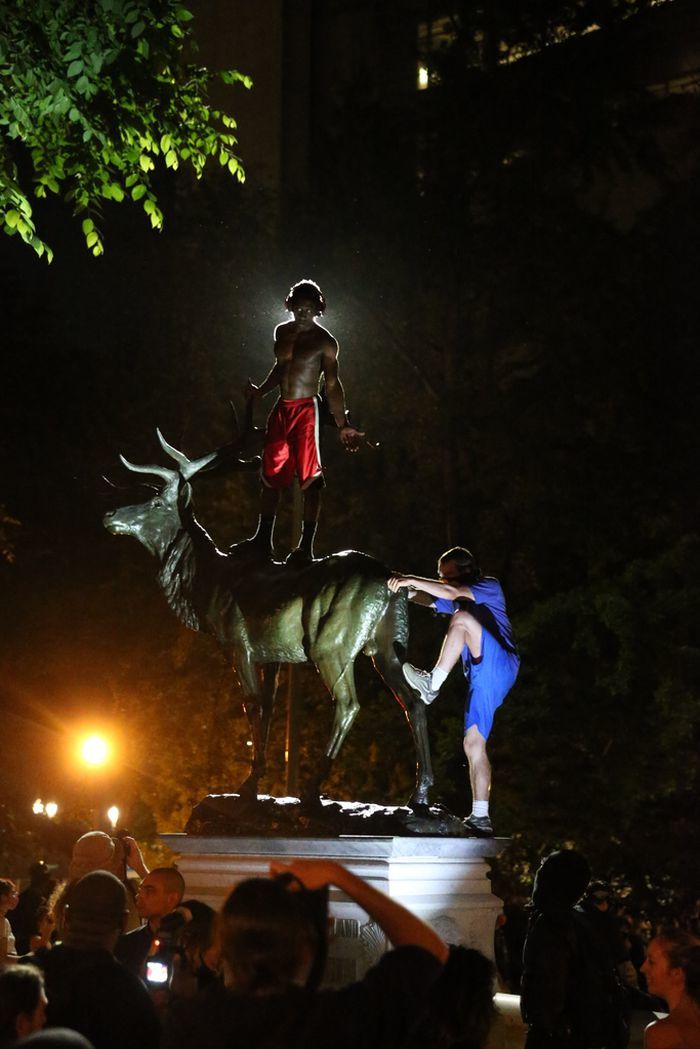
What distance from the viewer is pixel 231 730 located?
81.5 ft

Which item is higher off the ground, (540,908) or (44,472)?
(44,472)

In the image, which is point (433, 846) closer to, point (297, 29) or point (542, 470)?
point (542, 470)

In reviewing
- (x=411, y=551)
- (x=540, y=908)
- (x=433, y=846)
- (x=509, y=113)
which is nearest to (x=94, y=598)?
(x=411, y=551)

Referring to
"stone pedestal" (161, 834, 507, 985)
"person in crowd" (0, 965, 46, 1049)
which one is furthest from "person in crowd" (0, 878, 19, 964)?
"person in crowd" (0, 965, 46, 1049)

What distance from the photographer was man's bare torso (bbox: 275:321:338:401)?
34.6ft

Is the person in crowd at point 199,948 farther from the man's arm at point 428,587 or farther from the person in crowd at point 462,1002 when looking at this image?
the man's arm at point 428,587

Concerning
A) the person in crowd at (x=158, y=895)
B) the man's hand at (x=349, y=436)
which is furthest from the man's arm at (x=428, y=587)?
the person in crowd at (x=158, y=895)

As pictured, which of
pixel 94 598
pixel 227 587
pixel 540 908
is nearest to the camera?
pixel 540 908

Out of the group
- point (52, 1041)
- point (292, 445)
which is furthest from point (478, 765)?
point (52, 1041)

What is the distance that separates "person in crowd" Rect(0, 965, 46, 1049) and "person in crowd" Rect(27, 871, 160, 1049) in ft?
0.81

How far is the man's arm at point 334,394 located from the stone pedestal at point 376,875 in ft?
10.1

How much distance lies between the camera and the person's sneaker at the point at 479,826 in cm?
959

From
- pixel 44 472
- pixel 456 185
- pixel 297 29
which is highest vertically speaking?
pixel 297 29

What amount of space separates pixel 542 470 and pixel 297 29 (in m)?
15.6
